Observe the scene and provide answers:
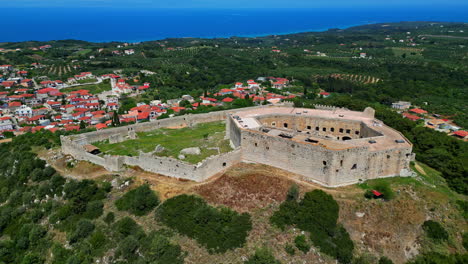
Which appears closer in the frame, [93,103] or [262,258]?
[262,258]

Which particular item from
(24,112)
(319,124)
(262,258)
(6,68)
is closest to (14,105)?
(24,112)

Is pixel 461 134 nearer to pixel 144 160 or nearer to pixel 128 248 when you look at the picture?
pixel 144 160

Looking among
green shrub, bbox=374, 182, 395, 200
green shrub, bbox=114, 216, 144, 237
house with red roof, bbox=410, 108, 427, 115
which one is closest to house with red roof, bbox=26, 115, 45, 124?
green shrub, bbox=114, 216, 144, 237

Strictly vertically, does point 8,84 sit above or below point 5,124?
above

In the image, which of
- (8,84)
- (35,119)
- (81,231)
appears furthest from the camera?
(8,84)

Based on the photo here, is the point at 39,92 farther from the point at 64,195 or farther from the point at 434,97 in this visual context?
the point at 434,97

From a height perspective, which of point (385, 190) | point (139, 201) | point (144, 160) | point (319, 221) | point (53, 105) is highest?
point (144, 160)

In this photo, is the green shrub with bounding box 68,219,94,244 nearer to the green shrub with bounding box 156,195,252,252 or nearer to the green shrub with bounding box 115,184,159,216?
the green shrub with bounding box 115,184,159,216
